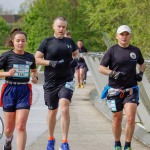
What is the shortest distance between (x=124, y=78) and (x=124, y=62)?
8.8 inches

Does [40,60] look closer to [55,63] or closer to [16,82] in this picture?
[55,63]

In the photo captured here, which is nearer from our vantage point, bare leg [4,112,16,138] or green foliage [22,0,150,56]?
bare leg [4,112,16,138]

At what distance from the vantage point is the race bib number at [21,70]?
7.20 m

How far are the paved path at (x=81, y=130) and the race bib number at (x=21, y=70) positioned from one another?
1.57m

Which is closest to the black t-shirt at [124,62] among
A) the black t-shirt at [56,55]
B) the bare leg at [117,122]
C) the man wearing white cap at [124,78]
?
the man wearing white cap at [124,78]

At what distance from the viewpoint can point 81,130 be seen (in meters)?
10.2

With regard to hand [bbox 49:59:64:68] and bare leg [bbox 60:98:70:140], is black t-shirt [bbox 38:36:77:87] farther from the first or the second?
bare leg [bbox 60:98:70:140]

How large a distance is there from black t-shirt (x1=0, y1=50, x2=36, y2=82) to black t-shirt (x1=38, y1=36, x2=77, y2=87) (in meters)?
0.85

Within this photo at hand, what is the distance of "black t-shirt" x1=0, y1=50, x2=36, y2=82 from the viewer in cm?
721

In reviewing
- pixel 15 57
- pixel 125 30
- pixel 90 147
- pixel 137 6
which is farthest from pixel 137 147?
pixel 137 6

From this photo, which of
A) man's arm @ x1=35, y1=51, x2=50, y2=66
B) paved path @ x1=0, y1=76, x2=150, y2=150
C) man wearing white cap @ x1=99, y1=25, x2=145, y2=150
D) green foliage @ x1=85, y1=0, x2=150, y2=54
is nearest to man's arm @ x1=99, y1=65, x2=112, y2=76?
man wearing white cap @ x1=99, y1=25, x2=145, y2=150

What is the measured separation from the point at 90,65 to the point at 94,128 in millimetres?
3430

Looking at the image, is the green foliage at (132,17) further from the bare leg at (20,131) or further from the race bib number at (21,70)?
the bare leg at (20,131)

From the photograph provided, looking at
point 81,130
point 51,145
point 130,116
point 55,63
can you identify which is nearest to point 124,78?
point 130,116
